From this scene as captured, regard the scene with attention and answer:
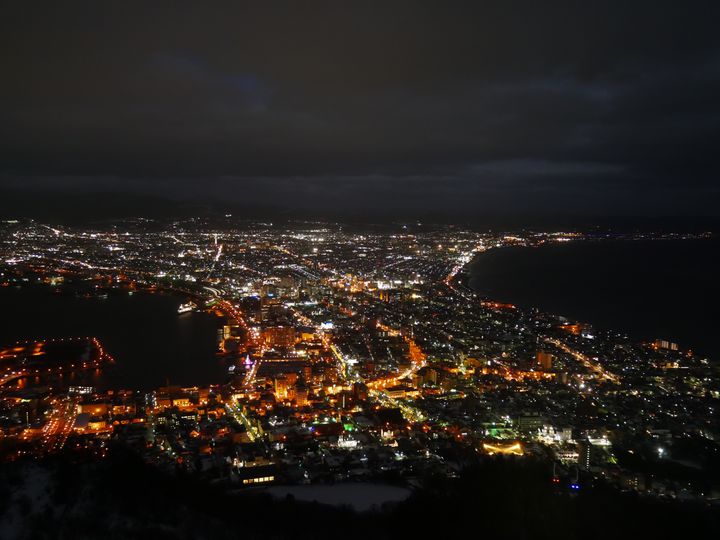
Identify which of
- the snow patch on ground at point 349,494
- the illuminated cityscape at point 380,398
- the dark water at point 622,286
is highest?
the snow patch on ground at point 349,494

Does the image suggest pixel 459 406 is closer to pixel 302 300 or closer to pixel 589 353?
pixel 589 353

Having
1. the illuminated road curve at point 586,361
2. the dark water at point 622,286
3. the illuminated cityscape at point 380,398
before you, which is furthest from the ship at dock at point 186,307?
the dark water at point 622,286

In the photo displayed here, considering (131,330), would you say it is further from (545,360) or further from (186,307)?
(545,360)

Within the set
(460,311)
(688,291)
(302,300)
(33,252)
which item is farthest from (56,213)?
(688,291)

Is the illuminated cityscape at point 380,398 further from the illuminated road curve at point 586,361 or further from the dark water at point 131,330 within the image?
the dark water at point 131,330

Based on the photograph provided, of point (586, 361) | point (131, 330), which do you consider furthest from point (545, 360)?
point (131, 330)

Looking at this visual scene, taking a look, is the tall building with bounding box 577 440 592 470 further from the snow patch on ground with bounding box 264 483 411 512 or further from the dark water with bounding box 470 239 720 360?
the dark water with bounding box 470 239 720 360
